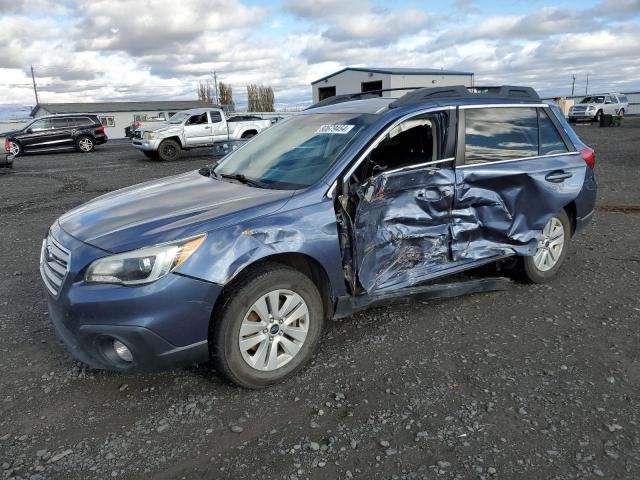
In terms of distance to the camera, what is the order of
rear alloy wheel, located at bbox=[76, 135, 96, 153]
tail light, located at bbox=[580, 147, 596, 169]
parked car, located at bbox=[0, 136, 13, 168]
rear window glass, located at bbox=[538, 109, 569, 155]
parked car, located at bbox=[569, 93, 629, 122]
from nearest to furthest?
rear window glass, located at bbox=[538, 109, 569, 155], tail light, located at bbox=[580, 147, 596, 169], parked car, located at bbox=[0, 136, 13, 168], rear alloy wheel, located at bbox=[76, 135, 96, 153], parked car, located at bbox=[569, 93, 629, 122]

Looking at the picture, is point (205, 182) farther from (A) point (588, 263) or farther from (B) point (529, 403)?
(A) point (588, 263)

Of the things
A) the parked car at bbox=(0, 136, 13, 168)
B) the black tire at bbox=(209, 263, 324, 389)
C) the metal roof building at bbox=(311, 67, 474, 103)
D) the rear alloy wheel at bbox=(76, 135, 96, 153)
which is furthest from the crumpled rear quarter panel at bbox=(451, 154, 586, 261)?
the metal roof building at bbox=(311, 67, 474, 103)

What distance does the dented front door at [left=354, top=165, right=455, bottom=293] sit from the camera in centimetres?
355

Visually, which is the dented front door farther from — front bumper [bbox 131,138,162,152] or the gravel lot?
front bumper [bbox 131,138,162,152]

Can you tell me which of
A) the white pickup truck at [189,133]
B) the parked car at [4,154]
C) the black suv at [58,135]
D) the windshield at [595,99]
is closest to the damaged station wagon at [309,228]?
the parked car at [4,154]

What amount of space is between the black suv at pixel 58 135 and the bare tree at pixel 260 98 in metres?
49.7

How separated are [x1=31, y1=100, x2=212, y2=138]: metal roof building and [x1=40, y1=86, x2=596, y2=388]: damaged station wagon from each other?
149 feet

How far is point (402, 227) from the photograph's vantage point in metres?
3.75

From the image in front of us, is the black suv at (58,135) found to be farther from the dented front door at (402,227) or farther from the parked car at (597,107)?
the parked car at (597,107)

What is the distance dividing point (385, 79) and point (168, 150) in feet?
77.5

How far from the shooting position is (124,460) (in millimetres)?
2656

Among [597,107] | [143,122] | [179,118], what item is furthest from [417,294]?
[597,107]

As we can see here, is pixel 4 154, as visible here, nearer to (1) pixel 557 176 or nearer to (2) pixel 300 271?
(2) pixel 300 271

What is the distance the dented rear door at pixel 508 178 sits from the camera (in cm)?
409
